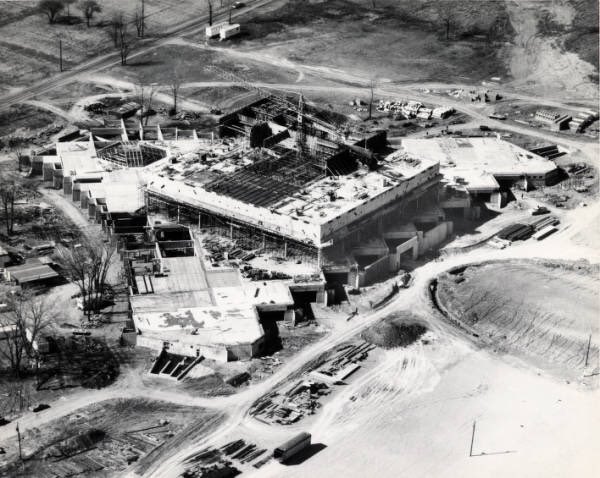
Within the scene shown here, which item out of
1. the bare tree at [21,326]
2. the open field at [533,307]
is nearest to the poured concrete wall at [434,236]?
the open field at [533,307]

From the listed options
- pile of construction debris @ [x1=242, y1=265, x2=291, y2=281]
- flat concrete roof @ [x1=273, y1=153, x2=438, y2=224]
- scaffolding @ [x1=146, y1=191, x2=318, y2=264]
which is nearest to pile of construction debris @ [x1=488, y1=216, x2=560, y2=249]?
flat concrete roof @ [x1=273, y1=153, x2=438, y2=224]

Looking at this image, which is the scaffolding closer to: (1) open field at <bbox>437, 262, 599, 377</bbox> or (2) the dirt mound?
(2) the dirt mound

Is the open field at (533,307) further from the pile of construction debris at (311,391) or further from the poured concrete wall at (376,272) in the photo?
the pile of construction debris at (311,391)

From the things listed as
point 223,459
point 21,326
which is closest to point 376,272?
point 223,459

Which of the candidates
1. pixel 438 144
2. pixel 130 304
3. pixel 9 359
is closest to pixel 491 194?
pixel 438 144

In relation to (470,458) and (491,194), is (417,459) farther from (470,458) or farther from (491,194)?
(491,194)

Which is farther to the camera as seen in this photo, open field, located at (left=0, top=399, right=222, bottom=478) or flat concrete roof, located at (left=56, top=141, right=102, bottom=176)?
flat concrete roof, located at (left=56, top=141, right=102, bottom=176)
